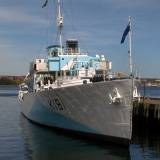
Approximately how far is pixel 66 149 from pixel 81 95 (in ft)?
12.3

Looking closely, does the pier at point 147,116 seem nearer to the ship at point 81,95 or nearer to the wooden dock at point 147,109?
the wooden dock at point 147,109

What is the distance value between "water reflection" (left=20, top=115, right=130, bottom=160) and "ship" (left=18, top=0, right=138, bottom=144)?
83 centimetres

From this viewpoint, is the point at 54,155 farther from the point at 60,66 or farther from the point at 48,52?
the point at 48,52

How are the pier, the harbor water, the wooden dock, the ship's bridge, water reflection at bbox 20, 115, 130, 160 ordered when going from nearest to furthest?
water reflection at bbox 20, 115, 130, 160, the harbor water, the ship's bridge, the pier, the wooden dock

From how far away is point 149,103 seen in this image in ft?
124

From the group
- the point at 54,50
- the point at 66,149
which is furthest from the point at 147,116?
the point at 66,149

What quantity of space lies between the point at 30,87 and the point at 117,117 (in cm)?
1820

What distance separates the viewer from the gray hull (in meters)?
25.6

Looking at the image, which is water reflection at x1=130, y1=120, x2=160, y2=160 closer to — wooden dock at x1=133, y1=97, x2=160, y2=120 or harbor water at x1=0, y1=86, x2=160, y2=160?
harbor water at x1=0, y1=86, x2=160, y2=160

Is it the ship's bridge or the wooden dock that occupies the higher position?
the ship's bridge

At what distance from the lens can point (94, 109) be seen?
27016 mm

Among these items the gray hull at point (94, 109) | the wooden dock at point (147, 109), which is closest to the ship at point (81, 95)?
the gray hull at point (94, 109)

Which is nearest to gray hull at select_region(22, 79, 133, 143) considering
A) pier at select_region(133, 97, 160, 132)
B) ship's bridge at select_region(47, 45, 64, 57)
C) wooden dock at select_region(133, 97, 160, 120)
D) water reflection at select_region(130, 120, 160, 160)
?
water reflection at select_region(130, 120, 160, 160)

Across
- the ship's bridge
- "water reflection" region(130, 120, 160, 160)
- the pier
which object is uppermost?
the ship's bridge
